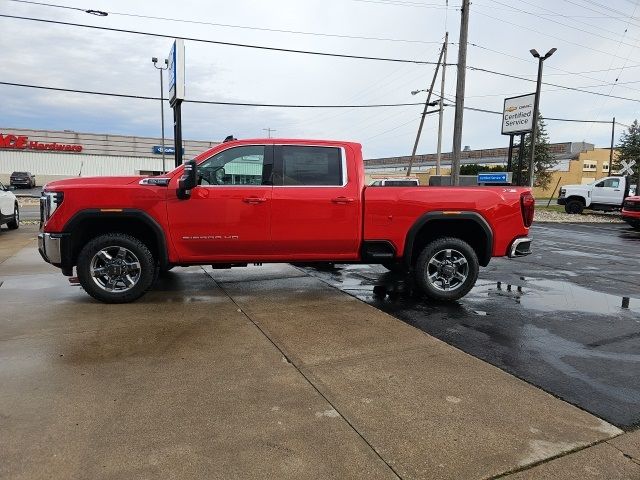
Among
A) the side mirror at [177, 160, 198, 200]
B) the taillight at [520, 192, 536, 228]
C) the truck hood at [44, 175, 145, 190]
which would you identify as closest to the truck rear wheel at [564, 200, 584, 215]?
the taillight at [520, 192, 536, 228]

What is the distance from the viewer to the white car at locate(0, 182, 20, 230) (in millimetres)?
12289

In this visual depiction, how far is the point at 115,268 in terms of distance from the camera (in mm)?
5613

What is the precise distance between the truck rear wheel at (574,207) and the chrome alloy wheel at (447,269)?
23.5 metres

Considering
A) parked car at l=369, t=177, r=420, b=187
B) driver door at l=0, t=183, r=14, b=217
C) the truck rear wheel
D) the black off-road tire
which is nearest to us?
parked car at l=369, t=177, r=420, b=187

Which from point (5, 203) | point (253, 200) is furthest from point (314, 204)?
point (5, 203)

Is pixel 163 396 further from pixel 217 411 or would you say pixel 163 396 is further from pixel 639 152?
pixel 639 152

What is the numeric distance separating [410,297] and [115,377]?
12.8ft

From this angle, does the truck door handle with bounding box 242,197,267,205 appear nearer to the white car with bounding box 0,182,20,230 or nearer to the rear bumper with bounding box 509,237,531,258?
the rear bumper with bounding box 509,237,531,258

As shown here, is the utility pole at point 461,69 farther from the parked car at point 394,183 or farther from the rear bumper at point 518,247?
the rear bumper at point 518,247

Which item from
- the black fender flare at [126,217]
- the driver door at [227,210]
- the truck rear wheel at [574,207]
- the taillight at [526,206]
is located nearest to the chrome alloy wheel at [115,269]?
the black fender flare at [126,217]

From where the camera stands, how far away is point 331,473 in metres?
2.49

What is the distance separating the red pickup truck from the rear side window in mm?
12

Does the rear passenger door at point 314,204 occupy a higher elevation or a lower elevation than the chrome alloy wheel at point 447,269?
higher

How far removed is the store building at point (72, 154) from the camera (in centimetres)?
5462
